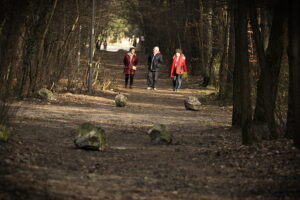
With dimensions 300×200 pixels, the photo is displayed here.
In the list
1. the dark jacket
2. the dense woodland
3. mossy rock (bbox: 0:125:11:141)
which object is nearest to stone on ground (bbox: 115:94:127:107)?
the dense woodland

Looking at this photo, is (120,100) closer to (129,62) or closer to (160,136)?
(160,136)

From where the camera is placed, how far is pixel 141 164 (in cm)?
1060

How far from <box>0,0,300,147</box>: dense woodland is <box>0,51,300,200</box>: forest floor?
0.74 metres

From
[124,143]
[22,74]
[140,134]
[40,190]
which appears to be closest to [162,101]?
[22,74]

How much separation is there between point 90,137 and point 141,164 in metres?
1.46

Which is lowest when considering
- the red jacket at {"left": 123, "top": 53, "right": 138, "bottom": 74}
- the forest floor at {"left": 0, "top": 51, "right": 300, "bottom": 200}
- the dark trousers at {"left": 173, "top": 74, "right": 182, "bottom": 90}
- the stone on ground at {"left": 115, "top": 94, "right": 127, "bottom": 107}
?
the forest floor at {"left": 0, "top": 51, "right": 300, "bottom": 200}

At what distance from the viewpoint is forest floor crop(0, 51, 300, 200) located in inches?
319

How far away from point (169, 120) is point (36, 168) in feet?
28.7

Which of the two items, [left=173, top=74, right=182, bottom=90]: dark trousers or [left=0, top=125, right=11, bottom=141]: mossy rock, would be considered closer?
[left=0, top=125, right=11, bottom=141]: mossy rock

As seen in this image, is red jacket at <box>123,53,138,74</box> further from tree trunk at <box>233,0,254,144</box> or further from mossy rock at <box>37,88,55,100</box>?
tree trunk at <box>233,0,254,144</box>

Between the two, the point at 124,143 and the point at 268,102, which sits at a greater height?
the point at 268,102

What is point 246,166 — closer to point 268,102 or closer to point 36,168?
point 268,102

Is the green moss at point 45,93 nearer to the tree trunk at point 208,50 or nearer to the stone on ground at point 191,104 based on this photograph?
the stone on ground at point 191,104

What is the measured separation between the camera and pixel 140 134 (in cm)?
1460
